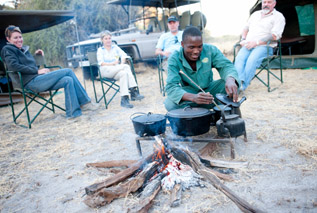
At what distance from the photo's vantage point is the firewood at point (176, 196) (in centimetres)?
159

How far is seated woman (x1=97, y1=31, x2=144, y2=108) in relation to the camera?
4.58 m

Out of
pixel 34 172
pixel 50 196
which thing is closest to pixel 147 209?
pixel 50 196

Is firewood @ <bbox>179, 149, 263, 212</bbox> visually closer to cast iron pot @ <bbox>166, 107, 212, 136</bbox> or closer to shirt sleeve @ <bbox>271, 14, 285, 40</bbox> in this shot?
cast iron pot @ <bbox>166, 107, 212, 136</bbox>

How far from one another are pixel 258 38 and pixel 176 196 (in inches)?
154

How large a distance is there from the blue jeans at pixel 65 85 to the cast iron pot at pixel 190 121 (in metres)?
2.45

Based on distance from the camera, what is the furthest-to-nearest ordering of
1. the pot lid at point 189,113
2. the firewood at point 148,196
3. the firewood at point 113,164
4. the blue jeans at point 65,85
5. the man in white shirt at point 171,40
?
the man in white shirt at point 171,40
the blue jeans at point 65,85
the firewood at point 113,164
the pot lid at point 189,113
the firewood at point 148,196

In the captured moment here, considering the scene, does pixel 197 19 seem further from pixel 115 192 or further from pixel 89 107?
pixel 115 192

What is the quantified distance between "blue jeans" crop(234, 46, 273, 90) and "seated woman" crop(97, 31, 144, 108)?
1.93m

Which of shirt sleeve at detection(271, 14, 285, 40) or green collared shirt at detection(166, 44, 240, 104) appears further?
shirt sleeve at detection(271, 14, 285, 40)

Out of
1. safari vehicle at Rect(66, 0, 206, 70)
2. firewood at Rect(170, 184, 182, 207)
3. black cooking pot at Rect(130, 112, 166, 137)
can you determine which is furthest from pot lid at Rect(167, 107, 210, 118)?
safari vehicle at Rect(66, 0, 206, 70)

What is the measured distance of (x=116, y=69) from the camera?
4582 millimetres

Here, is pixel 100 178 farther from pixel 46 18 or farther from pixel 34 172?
pixel 46 18

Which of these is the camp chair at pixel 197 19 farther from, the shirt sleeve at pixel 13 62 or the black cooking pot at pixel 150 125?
the black cooking pot at pixel 150 125

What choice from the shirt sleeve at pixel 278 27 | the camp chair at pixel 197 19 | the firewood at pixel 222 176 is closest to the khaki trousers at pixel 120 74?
the shirt sleeve at pixel 278 27
